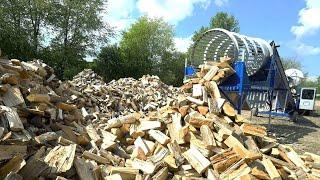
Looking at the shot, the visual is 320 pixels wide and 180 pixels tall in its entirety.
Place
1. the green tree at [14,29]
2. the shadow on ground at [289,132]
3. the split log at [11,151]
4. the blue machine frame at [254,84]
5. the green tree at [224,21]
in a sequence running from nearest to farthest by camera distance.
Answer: the split log at [11,151]
the blue machine frame at [254,84]
the shadow on ground at [289,132]
the green tree at [14,29]
the green tree at [224,21]

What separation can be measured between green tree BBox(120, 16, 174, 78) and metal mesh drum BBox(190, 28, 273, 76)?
20834 millimetres

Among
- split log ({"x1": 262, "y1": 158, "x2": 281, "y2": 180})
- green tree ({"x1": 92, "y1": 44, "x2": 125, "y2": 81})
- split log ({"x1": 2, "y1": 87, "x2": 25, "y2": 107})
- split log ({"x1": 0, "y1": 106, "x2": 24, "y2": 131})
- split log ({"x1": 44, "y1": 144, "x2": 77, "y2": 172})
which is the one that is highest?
green tree ({"x1": 92, "y1": 44, "x2": 125, "y2": 81})

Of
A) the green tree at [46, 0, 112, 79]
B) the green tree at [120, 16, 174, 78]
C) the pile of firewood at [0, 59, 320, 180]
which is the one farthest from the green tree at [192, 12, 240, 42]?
the pile of firewood at [0, 59, 320, 180]

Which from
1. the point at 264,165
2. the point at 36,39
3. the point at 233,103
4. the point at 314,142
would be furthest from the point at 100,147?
the point at 36,39

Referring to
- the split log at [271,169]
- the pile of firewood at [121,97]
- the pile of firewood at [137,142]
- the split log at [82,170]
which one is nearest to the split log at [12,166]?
the pile of firewood at [137,142]

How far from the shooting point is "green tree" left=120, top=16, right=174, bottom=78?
3453 centimetres

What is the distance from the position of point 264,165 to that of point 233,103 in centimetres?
468

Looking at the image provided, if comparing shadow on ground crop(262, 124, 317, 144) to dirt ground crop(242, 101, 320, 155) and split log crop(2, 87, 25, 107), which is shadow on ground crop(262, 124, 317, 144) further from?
split log crop(2, 87, 25, 107)

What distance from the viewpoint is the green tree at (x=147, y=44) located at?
113ft

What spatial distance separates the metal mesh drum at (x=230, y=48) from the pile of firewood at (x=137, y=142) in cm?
361

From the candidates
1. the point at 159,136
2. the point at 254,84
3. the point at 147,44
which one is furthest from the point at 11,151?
the point at 147,44

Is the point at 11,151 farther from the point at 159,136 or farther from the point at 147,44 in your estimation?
the point at 147,44

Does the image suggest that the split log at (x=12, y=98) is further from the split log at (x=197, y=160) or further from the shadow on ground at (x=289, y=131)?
the shadow on ground at (x=289, y=131)

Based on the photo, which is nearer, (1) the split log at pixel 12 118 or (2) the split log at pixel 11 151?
(2) the split log at pixel 11 151
